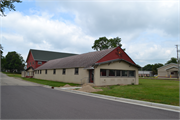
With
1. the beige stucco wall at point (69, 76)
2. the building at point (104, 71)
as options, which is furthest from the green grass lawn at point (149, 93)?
the beige stucco wall at point (69, 76)

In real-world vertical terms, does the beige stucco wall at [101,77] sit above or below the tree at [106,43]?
below

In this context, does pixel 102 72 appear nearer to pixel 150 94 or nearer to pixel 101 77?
pixel 101 77

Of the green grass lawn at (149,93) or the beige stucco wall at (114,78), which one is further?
the beige stucco wall at (114,78)

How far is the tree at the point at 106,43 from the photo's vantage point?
5591cm

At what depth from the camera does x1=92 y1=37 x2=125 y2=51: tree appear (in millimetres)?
55906

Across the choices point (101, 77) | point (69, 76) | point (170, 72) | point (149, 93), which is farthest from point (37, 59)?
point (170, 72)

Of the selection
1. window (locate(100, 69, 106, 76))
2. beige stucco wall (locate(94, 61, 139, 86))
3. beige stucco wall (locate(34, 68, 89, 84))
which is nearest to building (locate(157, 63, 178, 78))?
beige stucco wall (locate(94, 61, 139, 86))

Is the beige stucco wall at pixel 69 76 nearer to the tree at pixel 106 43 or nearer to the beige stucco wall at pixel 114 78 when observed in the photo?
the beige stucco wall at pixel 114 78

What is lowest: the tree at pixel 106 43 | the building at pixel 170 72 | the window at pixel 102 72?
the building at pixel 170 72

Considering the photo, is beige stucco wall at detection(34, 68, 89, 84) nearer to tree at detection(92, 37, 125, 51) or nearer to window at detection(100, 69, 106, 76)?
window at detection(100, 69, 106, 76)

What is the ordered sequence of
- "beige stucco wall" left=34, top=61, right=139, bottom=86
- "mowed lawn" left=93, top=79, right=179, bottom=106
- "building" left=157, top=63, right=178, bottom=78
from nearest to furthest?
"mowed lawn" left=93, top=79, right=179, bottom=106 → "beige stucco wall" left=34, top=61, right=139, bottom=86 → "building" left=157, top=63, right=178, bottom=78

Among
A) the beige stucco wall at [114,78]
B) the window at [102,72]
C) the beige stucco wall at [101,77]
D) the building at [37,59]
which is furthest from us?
the building at [37,59]

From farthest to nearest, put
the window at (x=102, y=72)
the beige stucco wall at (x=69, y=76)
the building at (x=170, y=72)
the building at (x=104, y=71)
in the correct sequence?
the building at (x=170, y=72) → the beige stucco wall at (x=69, y=76) → the window at (x=102, y=72) → the building at (x=104, y=71)

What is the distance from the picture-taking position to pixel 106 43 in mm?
56875
